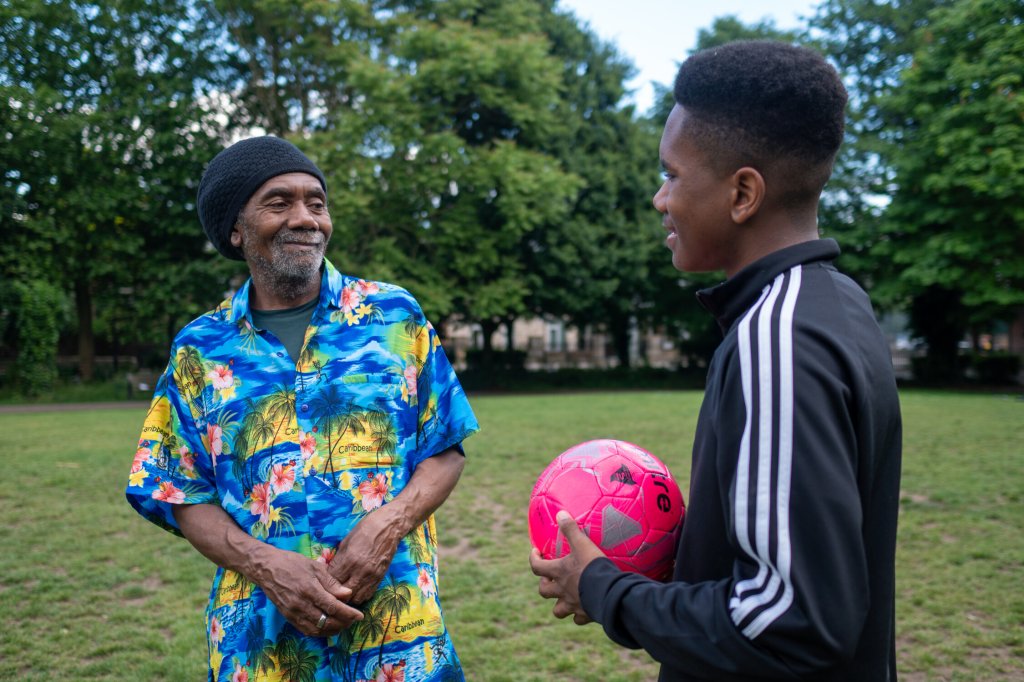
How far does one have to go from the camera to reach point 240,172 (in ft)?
9.02

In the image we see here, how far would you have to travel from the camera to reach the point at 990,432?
14.6 m

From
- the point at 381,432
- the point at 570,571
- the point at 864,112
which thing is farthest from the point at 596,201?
the point at 570,571

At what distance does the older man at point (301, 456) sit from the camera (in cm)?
246

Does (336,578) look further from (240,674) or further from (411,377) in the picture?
(411,377)

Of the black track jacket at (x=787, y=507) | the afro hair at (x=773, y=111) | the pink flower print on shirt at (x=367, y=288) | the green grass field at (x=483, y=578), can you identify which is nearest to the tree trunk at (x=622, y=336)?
the green grass field at (x=483, y=578)

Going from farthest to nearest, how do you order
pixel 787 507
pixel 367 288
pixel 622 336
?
pixel 622 336 → pixel 367 288 → pixel 787 507

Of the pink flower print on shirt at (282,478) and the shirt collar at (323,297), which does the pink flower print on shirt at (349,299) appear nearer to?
the shirt collar at (323,297)

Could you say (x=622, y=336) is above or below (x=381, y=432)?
above

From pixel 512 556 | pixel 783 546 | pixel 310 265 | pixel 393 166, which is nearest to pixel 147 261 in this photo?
pixel 393 166

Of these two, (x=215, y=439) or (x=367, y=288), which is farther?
(x=367, y=288)

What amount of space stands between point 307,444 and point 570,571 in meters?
1.13

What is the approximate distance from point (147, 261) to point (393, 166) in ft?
32.5

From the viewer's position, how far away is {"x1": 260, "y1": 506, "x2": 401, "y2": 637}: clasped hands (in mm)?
2332

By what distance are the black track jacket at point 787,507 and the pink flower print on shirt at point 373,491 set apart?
1.07 m
